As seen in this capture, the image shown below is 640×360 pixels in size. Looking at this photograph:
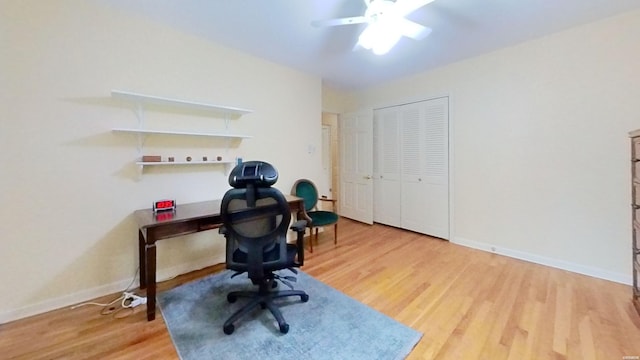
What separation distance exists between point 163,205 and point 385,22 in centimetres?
240

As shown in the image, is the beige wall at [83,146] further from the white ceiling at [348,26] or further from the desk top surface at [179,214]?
the white ceiling at [348,26]

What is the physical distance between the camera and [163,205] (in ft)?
7.37

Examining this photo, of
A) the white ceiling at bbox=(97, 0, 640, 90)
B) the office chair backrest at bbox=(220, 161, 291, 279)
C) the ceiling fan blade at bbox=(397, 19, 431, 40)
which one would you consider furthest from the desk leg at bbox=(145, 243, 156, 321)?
the ceiling fan blade at bbox=(397, 19, 431, 40)

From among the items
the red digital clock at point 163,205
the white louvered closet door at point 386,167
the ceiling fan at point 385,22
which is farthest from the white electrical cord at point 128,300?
the white louvered closet door at point 386,167

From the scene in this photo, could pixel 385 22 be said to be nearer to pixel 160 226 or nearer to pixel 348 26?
pixel 348 26

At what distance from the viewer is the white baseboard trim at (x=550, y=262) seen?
233 cm

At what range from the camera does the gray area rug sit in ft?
4.95

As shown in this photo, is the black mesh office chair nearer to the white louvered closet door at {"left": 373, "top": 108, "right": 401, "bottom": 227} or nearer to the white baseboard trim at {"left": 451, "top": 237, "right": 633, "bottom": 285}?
the white baseboard trim at {"left": 451, "top": 237, "right": 633, "bottom": 285}

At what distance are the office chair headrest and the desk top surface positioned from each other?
0.63 meters

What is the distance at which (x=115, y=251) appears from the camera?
7.25 ft

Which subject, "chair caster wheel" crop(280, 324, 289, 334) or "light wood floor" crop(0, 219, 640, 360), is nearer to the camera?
"light wood floor" crop(0, 219, 640, 360)

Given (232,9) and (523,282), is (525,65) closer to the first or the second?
(523,282)

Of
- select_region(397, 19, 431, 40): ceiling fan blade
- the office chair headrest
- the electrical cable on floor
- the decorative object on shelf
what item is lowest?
the electrical cable on floor

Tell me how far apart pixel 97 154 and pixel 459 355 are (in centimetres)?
306
